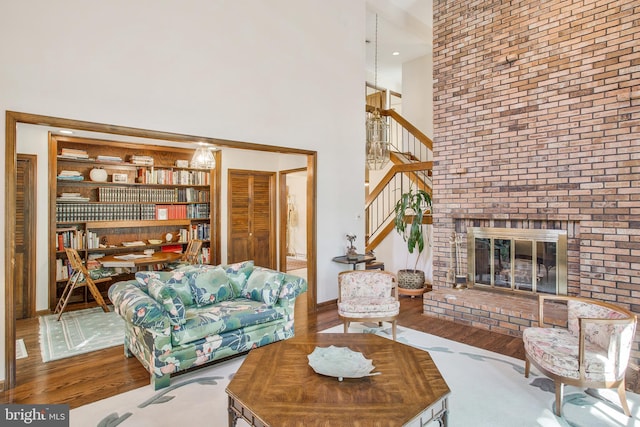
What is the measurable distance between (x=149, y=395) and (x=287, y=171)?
496 cm

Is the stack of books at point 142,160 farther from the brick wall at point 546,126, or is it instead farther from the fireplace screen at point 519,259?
the fireplace screen at point 519,259

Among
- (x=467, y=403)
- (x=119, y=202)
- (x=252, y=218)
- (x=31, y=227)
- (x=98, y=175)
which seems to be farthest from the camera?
(x=252, y=218)

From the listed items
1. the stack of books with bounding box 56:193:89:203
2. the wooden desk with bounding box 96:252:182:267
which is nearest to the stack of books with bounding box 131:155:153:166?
the stack of books with bounding box 56:193:89:203

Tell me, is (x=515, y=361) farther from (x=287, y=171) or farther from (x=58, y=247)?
(x=58, y=247)

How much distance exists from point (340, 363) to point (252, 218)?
204 inches

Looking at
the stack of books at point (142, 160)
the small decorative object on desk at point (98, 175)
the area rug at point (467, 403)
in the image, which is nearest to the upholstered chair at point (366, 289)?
the area rug at point (467, 403)

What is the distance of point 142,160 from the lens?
19.3ft

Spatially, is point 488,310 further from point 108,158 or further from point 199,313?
point 108,158

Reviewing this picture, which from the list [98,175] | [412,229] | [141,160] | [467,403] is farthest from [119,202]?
[467,403]

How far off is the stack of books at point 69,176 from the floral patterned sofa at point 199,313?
8.75 feet

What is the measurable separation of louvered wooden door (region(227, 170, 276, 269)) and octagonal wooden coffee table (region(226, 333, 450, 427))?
464 centimetres

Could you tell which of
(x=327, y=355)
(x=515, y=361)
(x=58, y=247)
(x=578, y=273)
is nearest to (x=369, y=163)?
(x=578, y=273)

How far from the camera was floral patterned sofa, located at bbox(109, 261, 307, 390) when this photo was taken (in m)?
2.84

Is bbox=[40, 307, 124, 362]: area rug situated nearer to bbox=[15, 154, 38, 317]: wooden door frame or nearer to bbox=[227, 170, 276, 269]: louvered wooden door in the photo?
bbox=[15, 154, 38, 317]: wooden door frame
